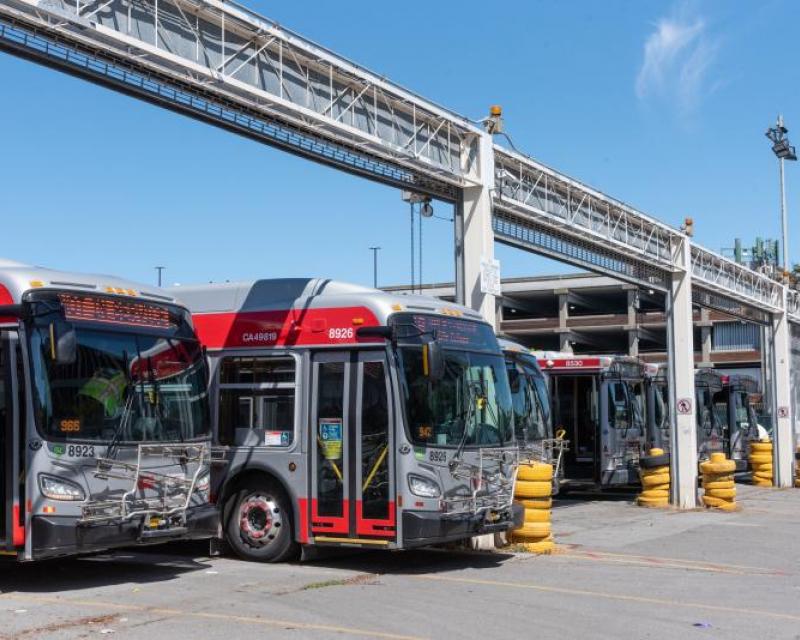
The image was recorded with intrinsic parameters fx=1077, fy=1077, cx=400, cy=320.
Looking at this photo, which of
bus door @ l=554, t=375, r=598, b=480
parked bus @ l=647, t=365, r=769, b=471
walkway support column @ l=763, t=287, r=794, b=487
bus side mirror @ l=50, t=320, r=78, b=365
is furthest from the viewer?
walkway support column @ l=763, t=287, r=794, b=487

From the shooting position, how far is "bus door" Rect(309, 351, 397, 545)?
12031mm

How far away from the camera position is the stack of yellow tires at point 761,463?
31188 mm

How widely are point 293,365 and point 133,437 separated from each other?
2.47m

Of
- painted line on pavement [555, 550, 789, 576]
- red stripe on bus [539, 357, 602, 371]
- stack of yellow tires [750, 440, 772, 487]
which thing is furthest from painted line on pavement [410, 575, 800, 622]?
stack of yellow tires [750, 440, 772, 487]

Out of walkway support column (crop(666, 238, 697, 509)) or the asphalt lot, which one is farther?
walkway support column (crop(666, 238, 697, 509))

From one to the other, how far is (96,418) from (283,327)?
3033 mm

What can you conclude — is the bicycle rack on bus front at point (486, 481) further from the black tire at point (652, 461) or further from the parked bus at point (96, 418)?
the black tire at point (652, 461)

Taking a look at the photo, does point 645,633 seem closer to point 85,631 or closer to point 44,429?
point 85,631

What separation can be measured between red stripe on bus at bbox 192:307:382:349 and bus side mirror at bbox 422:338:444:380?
763 mm

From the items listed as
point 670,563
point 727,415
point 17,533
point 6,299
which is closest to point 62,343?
point 6,299

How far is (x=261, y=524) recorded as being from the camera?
1304 centimetres

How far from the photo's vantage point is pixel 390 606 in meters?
10.1

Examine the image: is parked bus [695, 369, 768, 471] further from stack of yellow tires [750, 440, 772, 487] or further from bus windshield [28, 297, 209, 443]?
bus windshield [28, 297, 209, 443]

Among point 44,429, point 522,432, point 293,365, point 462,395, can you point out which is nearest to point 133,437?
point 44,429
